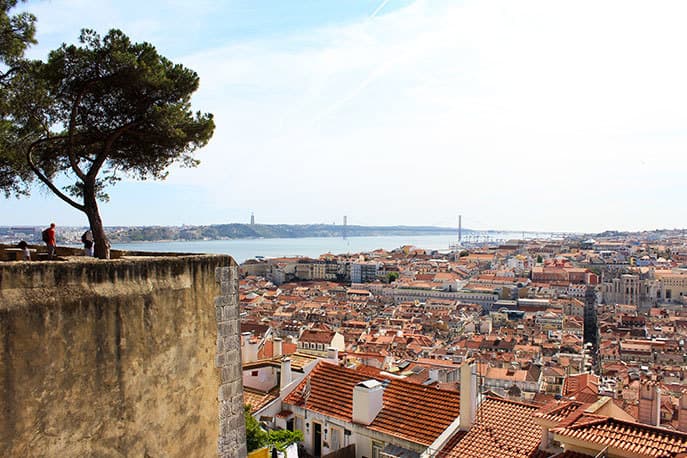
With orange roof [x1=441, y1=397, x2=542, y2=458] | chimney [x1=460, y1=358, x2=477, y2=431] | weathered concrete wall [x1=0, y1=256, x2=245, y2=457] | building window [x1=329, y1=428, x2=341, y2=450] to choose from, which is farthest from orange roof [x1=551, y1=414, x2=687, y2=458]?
weathered concrete wall [x1=0, y1=256, x2=245, y2=457]

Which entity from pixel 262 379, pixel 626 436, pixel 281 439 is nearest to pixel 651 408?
pixel 626 436

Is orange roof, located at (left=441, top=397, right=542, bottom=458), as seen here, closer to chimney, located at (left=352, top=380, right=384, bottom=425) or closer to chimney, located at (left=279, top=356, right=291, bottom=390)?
chimney, located at (left=352, top=380, right=384, bottom=425)

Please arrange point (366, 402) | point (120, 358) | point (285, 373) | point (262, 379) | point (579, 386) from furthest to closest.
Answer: point (579, 386) < point (262, 379) < point (285, 373) < point (366, 402) < point (120, 358)

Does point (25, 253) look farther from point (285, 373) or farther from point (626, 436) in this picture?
point (626, 436)

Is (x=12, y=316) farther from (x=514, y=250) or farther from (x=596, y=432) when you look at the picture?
(x=514, y=250)

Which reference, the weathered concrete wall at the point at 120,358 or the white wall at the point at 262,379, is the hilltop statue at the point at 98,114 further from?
the white wall at the point at 262,379

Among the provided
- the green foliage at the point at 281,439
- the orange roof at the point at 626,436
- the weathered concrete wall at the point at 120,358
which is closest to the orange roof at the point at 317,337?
the green foliage at the point at 281,439

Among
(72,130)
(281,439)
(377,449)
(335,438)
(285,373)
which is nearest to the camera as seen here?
(72,130)

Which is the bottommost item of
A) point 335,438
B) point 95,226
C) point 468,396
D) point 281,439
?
point 335,438
